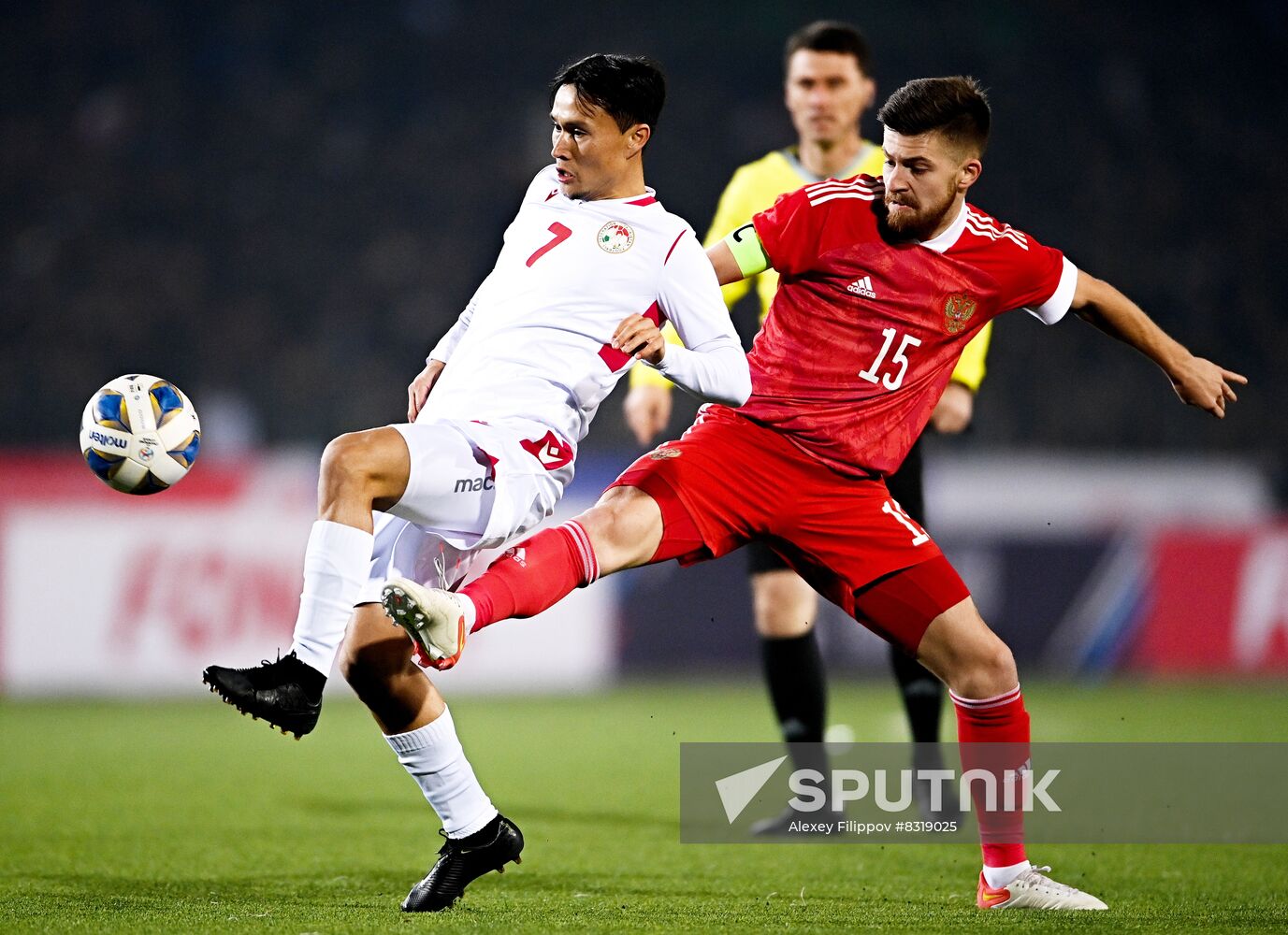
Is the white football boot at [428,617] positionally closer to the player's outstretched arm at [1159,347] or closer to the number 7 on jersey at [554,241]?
the number 7 on jersey at [554,241]

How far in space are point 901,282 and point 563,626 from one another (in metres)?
8.59

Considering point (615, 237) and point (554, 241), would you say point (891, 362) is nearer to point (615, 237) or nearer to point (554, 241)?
point (615, 237)

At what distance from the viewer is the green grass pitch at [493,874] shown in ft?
Result: 12.8

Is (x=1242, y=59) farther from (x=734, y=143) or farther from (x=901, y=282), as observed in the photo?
(x=901, y=282)

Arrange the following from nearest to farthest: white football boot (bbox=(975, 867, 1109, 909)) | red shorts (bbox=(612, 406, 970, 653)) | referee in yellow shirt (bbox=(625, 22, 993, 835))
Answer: white football boot (bbox=(975, 867, 1109, 909))
red shorts (bbox=(612, 406, 970, 653))
referee in yellow shirt (bbox=(625, 22, 993, 835))

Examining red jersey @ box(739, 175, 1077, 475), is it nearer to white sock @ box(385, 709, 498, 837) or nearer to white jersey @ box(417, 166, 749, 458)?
white jersey @ box(417, 166, 749, 458)

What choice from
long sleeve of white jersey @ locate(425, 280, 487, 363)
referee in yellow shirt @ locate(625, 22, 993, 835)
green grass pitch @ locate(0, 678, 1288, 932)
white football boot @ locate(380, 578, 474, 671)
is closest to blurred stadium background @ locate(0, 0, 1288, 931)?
green grass pitch @ locate(0, 678, 1288, 932)

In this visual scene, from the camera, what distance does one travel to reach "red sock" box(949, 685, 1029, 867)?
4.26m

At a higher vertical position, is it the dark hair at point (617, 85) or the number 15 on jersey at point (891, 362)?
the dark hair at point (617, 85)

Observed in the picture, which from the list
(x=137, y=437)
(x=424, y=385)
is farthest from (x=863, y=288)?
(x=137, y=437)

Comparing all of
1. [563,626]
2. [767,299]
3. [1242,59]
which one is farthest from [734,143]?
[767,299]

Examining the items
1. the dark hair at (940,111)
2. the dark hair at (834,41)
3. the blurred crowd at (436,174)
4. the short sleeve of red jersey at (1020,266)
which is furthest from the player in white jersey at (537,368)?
the blurred crowd at (436,174)

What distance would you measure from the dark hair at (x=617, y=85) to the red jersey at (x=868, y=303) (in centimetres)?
53

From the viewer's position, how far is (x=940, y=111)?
423 cm
